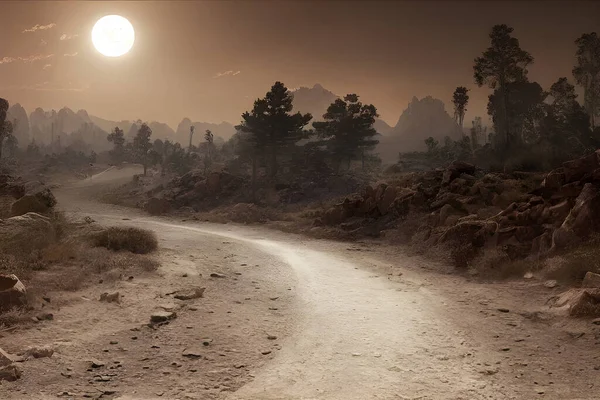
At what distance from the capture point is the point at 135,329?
26.6 ft

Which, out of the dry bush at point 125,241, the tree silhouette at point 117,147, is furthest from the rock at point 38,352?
the tree silhouette at point 117,147

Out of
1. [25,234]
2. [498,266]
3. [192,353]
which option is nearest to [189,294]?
[192,353]

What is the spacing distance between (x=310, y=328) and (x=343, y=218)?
18080 mm

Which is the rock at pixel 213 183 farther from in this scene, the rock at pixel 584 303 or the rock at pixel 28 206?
the rock at pixel 584 303

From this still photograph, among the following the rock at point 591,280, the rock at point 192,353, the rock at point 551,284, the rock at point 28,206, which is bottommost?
the rock at point 192,353

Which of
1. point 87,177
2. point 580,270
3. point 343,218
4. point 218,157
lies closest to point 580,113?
point 343,218

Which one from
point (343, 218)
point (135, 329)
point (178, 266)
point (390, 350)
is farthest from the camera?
point (343, 218)

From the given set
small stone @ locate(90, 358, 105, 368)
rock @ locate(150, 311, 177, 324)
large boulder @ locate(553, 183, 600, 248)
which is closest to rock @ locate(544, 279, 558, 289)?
large boulder @ locate(553, 183, 600, 248)

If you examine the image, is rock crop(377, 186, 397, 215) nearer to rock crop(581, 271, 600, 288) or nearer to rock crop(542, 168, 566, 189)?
rock crop(542, 168, 566, 189)

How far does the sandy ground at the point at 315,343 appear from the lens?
19.6 ft

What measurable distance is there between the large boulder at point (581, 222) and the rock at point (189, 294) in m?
11.9

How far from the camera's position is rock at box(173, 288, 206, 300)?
10.4m

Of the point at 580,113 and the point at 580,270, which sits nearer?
the point at 580,270

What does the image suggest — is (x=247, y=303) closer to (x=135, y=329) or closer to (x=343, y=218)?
(x=135, y=329)
